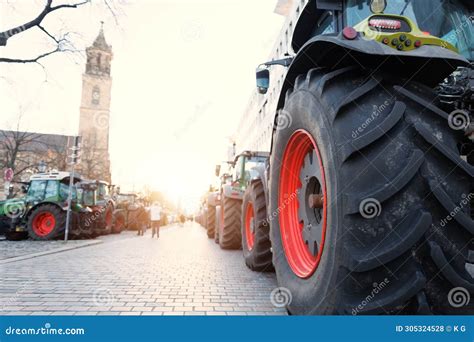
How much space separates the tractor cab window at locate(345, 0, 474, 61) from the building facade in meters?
14.9

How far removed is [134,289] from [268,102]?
29.4 metres

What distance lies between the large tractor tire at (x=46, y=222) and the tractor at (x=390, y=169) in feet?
39.3

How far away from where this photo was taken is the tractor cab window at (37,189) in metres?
14.6

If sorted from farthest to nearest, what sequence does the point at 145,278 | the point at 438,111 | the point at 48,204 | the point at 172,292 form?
the point at 48,204, the point at 145,278, the point at 172,292, the point at 438,111

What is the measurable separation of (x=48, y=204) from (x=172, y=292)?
10.9m

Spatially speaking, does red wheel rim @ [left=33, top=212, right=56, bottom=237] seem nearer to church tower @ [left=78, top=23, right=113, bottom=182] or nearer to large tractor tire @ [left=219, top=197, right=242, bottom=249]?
large tractor tire @ [left=219, top=197, right=242, bottom=249]

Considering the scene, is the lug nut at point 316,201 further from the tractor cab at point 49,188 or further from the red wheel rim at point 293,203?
the tractor cab at point 49,188

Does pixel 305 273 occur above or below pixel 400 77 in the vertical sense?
below

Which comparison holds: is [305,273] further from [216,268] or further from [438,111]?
[216,268]

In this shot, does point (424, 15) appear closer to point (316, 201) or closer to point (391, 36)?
point (391, 36)

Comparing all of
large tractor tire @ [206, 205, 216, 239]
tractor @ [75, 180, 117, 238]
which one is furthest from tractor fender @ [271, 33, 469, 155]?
tractor @ [75, 180, 117, 238]

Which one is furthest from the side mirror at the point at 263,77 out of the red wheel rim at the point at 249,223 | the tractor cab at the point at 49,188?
the tractor cab at the point at 49,188
